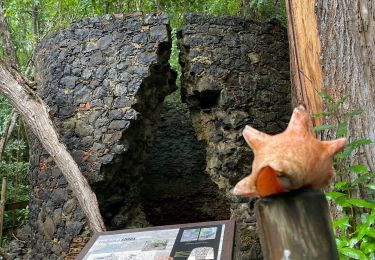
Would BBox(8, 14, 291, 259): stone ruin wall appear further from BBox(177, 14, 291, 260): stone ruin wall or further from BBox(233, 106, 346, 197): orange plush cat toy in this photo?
BBox(233, 106, 346, 197): orange plush cat toy

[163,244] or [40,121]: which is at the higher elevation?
[40,121]

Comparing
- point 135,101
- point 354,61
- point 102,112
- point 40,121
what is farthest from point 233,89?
point 354,61

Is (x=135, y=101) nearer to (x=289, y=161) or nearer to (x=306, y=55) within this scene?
(x=306, y=55)

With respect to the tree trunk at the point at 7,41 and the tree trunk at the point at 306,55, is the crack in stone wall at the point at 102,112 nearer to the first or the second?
the tree trunk at the point at 7,41

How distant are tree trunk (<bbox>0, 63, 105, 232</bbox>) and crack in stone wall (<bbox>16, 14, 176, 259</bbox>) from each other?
0.22m

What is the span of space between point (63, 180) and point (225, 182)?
1949 mm

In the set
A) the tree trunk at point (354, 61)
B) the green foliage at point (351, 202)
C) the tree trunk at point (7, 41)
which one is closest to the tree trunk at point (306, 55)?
the tree trunk at point (354, 61)

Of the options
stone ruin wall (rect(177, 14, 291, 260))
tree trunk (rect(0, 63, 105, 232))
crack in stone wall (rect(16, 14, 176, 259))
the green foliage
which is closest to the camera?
the green foliage

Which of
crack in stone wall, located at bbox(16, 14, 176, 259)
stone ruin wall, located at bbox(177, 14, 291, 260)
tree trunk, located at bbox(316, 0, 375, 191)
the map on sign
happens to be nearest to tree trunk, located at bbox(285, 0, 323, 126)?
tree trunk, located at bbox(316, 0, 375, 191)

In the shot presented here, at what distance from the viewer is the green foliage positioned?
212 cm

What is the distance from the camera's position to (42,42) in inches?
250

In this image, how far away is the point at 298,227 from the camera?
1215 millimetres

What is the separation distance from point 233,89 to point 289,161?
15.2 feet

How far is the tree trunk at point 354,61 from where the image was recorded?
8.00 ft
